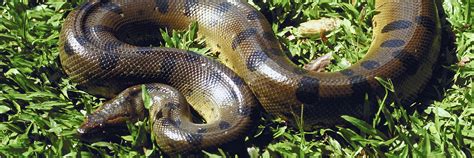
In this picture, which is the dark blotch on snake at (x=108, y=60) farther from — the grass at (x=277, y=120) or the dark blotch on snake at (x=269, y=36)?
the dark blotch on snake at (x=269, y=36)

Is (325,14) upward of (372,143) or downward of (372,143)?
upward

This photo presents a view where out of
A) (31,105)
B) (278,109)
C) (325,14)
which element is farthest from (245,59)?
(31,105)

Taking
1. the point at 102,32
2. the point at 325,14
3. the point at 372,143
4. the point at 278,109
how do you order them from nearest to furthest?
the point at 372,143
the point at 278,109
the point at 102,32
the point at 325,14

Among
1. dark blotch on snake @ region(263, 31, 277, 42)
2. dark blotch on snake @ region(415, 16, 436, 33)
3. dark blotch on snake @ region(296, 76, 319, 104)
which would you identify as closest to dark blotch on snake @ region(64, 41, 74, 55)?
dark blotch on snake @ region(263, 31, 277, 42)

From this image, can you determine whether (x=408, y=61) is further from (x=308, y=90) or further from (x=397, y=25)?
(x=308, y=90)

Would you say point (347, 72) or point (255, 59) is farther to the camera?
point (255, 59)

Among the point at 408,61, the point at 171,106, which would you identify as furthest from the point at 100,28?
the point at 408,61

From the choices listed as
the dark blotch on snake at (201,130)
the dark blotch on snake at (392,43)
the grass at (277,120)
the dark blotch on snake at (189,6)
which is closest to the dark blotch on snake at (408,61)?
the dark blotch on snake at (392,43)

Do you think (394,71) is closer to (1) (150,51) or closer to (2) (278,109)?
(2) (278,109)
